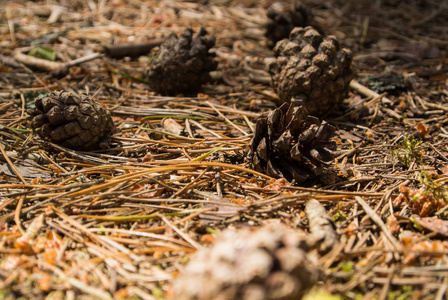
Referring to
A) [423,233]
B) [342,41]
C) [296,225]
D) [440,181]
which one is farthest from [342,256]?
[342,41]

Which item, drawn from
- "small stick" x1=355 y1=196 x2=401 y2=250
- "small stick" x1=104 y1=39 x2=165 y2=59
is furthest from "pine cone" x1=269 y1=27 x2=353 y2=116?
"small stick" x1=104 y1=39 x2=165 y2=59

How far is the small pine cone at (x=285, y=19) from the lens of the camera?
4.02 m

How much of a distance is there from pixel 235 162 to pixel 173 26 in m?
2.92

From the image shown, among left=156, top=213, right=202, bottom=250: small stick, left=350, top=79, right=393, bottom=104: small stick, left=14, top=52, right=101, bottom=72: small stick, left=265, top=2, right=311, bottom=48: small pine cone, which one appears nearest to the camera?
→ left=156, top=213, right=202, bottom=250: small stick

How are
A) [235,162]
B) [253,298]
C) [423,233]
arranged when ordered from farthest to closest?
[235,162] < [423,233] < [253,298]

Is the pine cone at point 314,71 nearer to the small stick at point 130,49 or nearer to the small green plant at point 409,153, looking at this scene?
the small green plant at point 409,153

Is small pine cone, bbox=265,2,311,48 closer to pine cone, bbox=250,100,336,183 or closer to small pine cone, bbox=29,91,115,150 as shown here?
pine cone, bbox=250,100,336,183

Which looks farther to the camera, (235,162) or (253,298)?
(235,162)

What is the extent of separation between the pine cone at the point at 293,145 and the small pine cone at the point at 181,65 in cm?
129

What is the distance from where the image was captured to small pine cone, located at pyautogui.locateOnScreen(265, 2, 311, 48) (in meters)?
4.02

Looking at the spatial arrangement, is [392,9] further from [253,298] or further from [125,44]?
[253,298]

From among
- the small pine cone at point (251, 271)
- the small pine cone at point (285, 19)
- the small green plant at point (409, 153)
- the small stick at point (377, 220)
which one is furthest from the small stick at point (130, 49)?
the small pine cone at point (251, 271)

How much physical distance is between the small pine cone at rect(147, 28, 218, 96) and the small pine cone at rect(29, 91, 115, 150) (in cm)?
92

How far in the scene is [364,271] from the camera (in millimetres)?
1532
